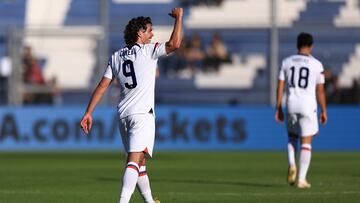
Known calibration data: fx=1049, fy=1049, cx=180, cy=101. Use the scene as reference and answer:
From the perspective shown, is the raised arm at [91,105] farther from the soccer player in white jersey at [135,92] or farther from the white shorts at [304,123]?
the white shorts at [304,123]

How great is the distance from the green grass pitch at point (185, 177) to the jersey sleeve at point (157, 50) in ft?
8.77

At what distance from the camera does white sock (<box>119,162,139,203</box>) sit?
9.88 meters

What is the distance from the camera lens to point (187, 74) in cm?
3044

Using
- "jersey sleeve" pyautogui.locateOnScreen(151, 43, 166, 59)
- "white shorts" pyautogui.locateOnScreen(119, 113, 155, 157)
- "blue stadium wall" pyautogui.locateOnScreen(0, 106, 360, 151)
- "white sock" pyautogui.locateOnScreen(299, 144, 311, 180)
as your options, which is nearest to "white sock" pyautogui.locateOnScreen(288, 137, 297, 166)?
Result: "white sock" pyautogui.locateOnScreen(299, 144, 311, 180)

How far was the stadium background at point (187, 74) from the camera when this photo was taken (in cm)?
2698

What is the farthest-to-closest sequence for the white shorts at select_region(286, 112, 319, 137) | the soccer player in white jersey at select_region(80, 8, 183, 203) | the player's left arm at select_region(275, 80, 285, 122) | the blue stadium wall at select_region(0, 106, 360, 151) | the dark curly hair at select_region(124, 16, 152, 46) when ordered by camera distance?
the blue stadium wall at select_region(0, 106, 360, 151) → the white shorts at select_region(286, 112, 319, 137) → the player's left arm at select_region(275, 80, 285, 122) → the dark curly hair at select_region(124, 16, 152, 46) → the soccer player in white jersey at select_region(80, 8, 183, 203)

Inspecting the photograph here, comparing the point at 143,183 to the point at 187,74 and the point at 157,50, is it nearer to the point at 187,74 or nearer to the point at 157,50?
the point at 157,50

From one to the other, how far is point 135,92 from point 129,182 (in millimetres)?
880

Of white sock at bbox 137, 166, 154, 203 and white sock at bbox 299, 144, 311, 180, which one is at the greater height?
white sock at bbox 137, 166, 154, 203

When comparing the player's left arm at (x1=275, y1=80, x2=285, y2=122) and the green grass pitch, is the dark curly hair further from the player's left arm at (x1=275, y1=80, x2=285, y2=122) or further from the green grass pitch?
the player's left arm at (x1=275, y1=80, x2=285, y2=122)

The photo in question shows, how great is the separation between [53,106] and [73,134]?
3.76 ft

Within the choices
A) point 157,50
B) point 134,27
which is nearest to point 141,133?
point 157,50

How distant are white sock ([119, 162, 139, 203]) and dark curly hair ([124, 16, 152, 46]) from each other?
122 cm

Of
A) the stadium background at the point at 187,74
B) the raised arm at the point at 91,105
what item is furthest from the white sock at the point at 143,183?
the stadium background at the point at 187,74
